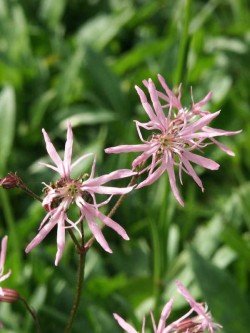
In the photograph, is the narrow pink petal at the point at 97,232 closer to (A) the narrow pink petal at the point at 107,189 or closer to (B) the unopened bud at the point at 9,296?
(A) the narrow pink petal at the point at 107,189

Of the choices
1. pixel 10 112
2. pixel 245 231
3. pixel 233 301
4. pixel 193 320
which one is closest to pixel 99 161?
pixel 10 112

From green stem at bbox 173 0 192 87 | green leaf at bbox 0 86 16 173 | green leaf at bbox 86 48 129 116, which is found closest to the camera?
green stem at bbox 173 0 192 87

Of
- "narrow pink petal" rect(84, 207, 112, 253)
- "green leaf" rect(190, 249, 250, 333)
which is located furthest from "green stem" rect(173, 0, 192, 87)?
"narrow pink petal" rect(84, 207, 112, 253)

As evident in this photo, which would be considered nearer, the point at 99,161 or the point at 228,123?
the point at 99,161

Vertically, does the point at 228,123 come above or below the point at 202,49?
below

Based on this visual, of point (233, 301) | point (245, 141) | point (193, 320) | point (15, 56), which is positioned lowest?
point (233, 301)

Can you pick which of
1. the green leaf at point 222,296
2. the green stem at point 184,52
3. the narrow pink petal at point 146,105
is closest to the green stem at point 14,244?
the green leaf at point 222,296

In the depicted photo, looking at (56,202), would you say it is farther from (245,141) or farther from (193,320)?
(245,141)

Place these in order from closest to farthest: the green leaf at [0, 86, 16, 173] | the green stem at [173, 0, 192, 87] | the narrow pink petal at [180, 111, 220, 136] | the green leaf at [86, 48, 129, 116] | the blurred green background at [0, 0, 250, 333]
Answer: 1. the narrow pink petal at [180, 111, 220, 136]
2. the green stem at [173, 0, 192, 87]
3. the blurred green background at [0, 0, 250, 333]
4. the green leaf at [0, 86, 16, 173]
5. the green leaf at [86, 48, 129, 116]

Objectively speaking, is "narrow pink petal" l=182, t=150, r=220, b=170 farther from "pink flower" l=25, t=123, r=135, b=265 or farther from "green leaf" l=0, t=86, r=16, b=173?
"green leaf" l=0, t=86, r=16, b=173
